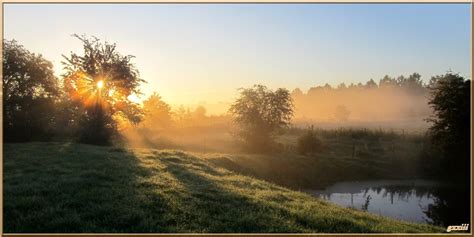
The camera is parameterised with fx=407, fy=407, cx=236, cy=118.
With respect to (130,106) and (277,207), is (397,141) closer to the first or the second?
(130,106)

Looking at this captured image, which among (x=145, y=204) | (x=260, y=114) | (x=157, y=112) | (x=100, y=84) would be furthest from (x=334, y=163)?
(x=157, y=112)

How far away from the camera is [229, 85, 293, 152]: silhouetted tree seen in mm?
57500

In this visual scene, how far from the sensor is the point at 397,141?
71.5 m

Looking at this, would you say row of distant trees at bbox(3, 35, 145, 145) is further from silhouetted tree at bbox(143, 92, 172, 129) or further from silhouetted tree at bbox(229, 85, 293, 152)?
silhouetted tree at bbox(143, 92, 172, 129)

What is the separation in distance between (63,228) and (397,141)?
66.7 metres

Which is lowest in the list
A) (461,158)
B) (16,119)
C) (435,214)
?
(435,214)

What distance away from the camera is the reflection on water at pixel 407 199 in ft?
105

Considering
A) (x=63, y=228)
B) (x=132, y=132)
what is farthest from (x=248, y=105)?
(x=63, y=228)

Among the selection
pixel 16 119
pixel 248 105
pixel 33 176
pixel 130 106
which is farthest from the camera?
pixel 248 105

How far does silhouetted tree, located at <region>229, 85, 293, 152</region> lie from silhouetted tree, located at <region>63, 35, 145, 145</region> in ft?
52.2

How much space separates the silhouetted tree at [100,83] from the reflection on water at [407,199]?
2681cm

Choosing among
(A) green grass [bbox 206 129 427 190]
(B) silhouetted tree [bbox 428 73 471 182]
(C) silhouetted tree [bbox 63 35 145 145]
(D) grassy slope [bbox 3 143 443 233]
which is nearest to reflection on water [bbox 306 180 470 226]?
(A) green grass [bbox 206 129 427 190]

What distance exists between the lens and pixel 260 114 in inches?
2308

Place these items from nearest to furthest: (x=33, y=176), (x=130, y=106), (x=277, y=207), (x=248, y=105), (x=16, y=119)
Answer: (x=277, y=207) → (x=33, y=176) → (x=16, y=119) → (x=130, y=106) → (x=248, y=105)
